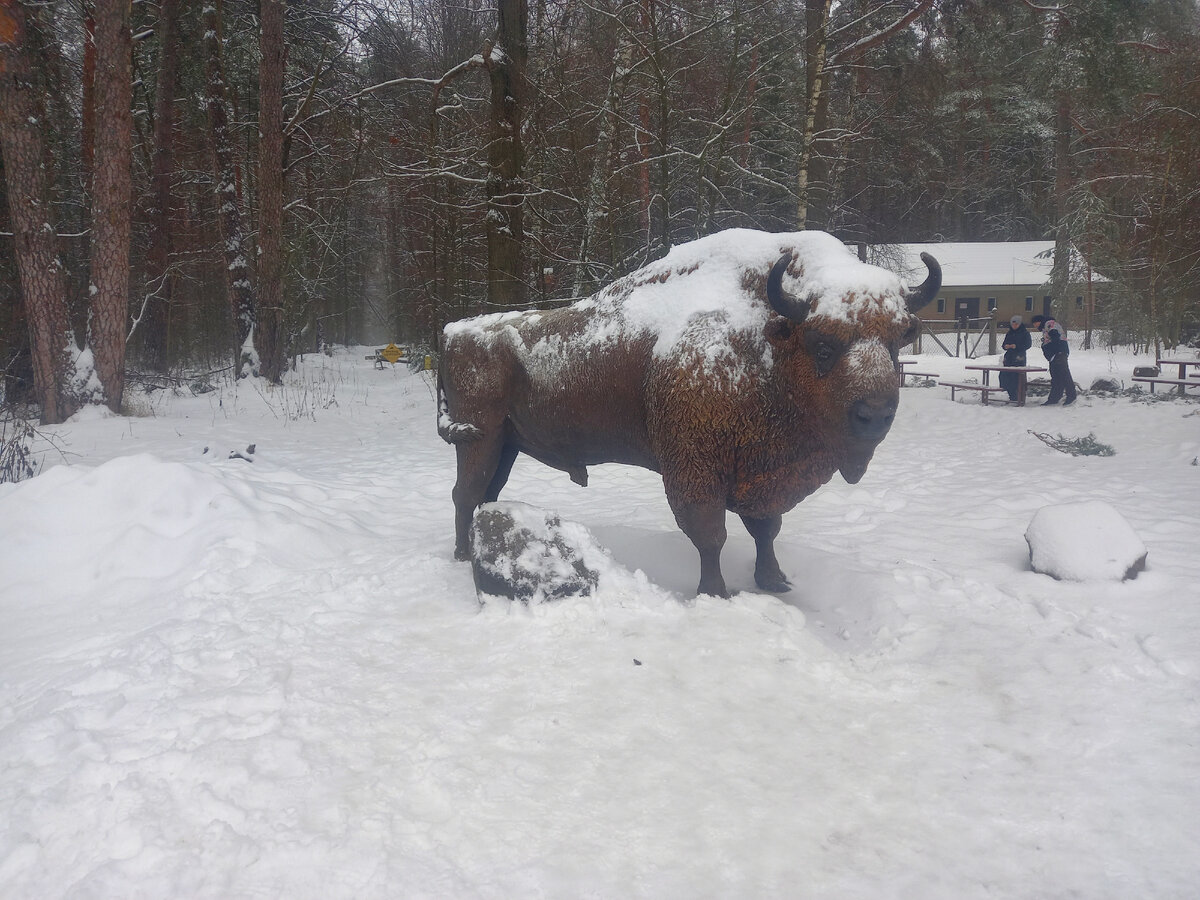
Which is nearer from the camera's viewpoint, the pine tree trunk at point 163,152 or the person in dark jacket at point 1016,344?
the person in dark jacket at point 1016,344

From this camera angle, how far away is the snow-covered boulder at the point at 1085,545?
385 cm

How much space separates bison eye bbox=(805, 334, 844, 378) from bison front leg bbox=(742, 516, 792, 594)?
1040 millimetres

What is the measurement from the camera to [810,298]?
3.45 m

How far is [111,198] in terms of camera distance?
902cm

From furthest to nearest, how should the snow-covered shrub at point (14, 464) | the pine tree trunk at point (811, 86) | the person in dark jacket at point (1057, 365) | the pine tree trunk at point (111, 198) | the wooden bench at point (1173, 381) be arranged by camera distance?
the person in dark jacket at point (1057, 365) → the wooden bench at point (1173, 381) → the pine tree trunk at point (811, 86) → the pine tree trunk at point (111, 198) → the snow-covered shrub at point (14, 464)

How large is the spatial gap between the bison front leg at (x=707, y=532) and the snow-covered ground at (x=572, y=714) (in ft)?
0.68

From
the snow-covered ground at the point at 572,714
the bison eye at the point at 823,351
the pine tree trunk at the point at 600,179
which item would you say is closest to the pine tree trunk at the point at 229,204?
the pine tree trunk at the point at 600,179

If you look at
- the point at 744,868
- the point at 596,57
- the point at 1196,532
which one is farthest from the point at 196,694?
the point at 596,57

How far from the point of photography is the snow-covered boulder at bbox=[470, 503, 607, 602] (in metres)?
3.66

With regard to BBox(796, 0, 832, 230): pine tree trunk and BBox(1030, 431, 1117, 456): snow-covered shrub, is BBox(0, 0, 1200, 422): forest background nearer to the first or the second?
BBox(796, 0, 832, 230): pine tree trunk

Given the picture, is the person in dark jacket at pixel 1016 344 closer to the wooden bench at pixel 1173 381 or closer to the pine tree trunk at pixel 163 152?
the wooden bench at pixel 1173 381

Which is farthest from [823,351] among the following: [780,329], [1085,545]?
[1085,545]

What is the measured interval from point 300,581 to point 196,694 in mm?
1320

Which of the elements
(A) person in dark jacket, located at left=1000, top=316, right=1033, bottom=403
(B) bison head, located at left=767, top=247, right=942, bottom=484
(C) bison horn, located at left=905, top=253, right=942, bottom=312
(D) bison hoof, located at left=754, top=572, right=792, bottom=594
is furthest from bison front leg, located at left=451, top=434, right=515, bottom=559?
(A) person in dark jacket, located at left=1000, top=316, right=1033, bottom=403
